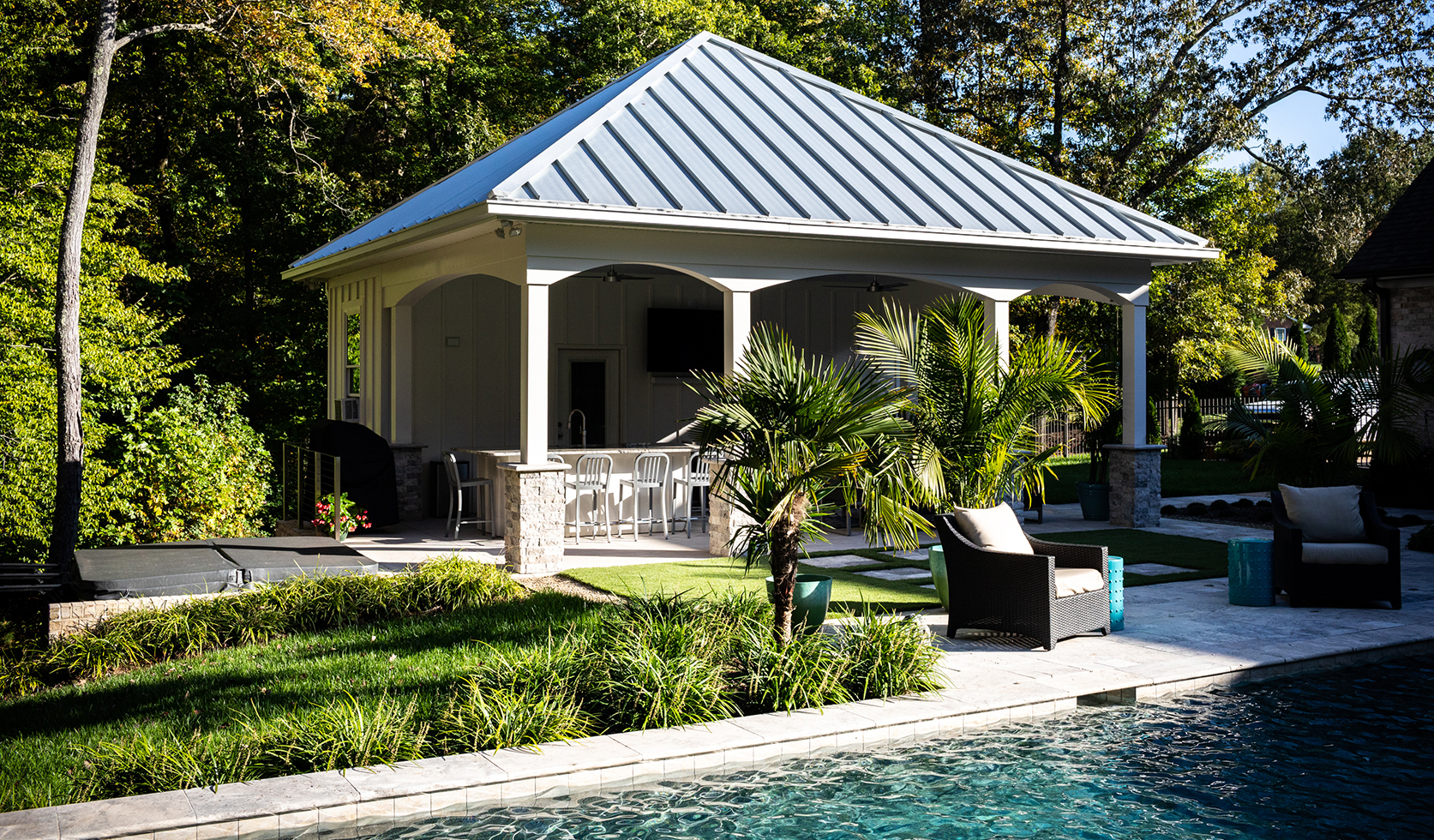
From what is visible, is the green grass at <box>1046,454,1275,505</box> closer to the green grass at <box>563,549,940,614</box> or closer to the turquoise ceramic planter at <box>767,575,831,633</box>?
the green grass at <box>563,549,940,614</box>

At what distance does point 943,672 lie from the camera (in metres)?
6.78

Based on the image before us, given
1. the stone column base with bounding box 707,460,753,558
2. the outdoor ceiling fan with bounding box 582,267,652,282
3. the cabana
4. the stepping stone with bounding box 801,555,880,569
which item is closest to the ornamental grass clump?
the cabana

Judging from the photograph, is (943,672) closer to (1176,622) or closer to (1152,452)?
(1176,622)

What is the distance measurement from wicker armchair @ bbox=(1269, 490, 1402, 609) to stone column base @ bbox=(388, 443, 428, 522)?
31.8 feet

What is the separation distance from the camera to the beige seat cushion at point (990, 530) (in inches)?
313

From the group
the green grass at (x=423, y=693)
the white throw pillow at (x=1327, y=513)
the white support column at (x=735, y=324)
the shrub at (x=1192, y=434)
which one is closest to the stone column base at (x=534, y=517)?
the white support column at (x=735, y=324)

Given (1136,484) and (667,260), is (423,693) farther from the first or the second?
(1136,484)

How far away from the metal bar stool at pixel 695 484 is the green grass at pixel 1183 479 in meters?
5.78

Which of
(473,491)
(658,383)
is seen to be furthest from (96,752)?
(658,383)

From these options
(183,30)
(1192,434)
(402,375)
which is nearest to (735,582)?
(402,375)

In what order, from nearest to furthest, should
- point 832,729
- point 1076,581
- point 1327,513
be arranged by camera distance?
point 832,729 < point 1076,581 < point 1327,513

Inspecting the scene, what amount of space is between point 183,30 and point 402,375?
5595 millimetres

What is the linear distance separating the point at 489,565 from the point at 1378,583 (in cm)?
712

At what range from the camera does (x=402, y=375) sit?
1396cm
